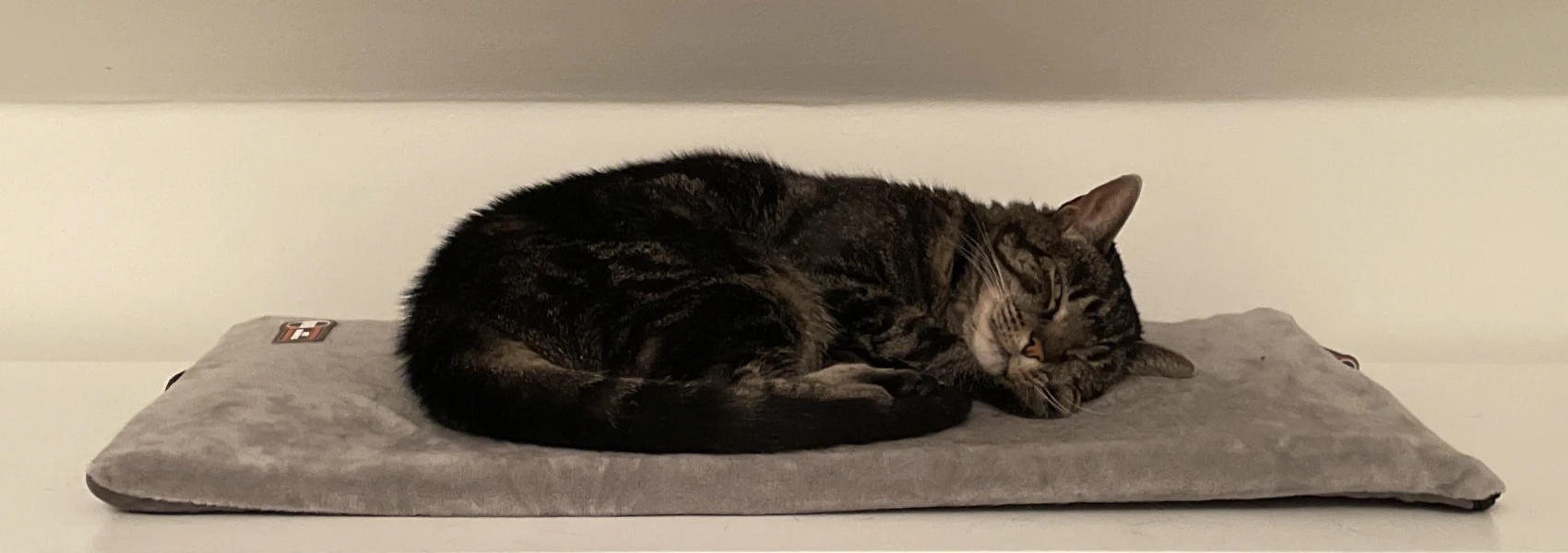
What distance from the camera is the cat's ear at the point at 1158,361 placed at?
168cm

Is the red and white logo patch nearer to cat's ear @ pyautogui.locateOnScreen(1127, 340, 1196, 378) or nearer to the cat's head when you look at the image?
the cat's head

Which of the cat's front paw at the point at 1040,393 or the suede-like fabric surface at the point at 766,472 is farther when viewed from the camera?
the cat's front paw at the point at 1040,393

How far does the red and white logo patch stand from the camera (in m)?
1.84

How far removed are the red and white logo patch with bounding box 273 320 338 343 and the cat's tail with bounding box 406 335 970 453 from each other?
0.56m

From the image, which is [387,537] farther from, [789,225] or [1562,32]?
[1562,32]

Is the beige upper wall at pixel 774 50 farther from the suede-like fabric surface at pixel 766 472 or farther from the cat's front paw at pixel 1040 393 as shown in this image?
the suede-like fabric surface at pixel 766 472

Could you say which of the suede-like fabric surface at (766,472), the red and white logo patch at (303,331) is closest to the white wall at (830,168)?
the red and white logo patch at (303,331)

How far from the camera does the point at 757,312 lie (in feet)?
4.85

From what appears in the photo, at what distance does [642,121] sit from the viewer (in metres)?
2.13

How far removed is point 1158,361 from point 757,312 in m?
0.61

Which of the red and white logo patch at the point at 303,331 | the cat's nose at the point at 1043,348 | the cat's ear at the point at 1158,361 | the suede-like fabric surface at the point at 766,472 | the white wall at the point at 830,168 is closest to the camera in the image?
the suede-like fabric surface at the point at 766,472

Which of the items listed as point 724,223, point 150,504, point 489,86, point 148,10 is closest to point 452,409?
point 150,504

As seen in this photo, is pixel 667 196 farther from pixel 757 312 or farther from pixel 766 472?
pixel 766 472

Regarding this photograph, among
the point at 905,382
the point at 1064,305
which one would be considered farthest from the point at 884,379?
the point at 1064,305
